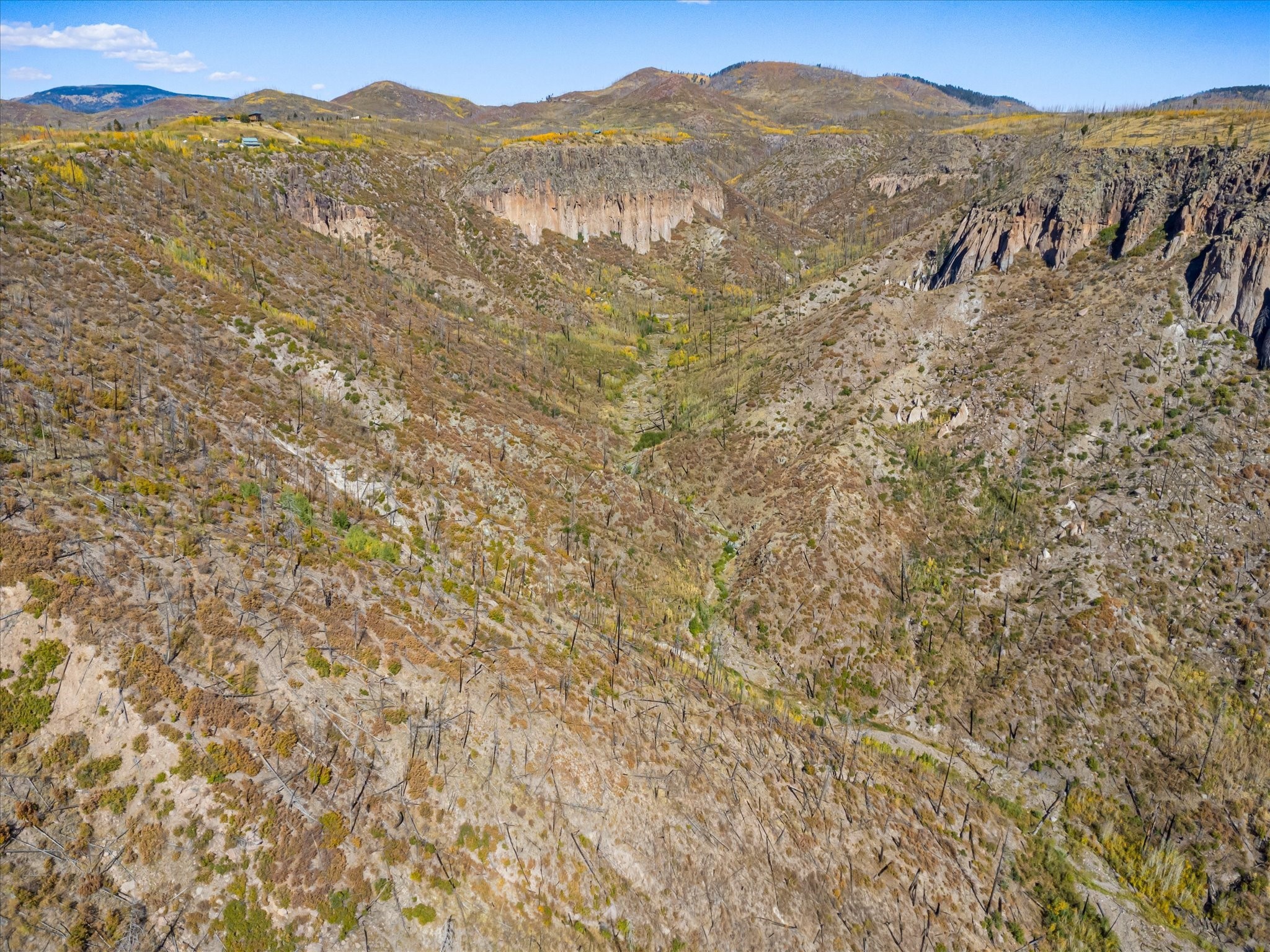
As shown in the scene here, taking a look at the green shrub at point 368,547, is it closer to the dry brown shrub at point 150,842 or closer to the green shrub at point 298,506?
the green shrub at point 298,506

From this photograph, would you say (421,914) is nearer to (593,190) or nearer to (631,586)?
(631,586)

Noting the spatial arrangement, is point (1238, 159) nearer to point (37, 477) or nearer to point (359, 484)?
point (359, 484)

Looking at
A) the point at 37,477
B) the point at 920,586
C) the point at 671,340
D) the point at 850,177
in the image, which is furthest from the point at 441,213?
the point at 850,177

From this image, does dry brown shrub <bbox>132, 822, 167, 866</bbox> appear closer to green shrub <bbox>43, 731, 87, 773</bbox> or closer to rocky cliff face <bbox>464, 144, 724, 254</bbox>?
green shrub <bbox>43, 731, 87, 773</bbox>

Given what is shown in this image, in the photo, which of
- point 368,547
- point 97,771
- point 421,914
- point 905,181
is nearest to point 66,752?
point 97,771

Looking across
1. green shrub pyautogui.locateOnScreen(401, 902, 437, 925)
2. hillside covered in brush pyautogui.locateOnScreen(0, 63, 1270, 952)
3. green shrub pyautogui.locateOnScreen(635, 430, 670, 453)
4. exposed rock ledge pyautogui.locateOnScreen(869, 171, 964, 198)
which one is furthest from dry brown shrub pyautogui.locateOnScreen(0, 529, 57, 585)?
exposed rock ledge pyautogui.locateOnScreen(869, 171, 964, 198)
